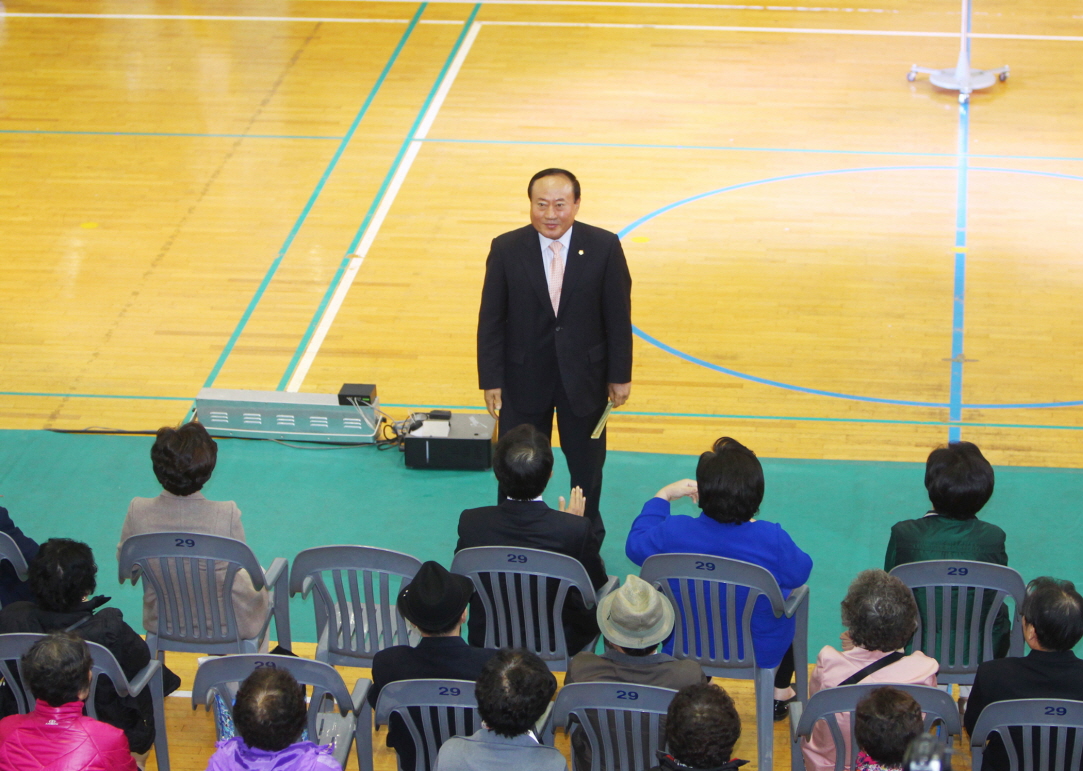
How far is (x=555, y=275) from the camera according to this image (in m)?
6.01

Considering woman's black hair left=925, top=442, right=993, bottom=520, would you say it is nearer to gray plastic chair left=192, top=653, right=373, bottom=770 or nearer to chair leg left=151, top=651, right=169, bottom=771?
gray plastic chair left=192, top=653, right=373, bottom=770

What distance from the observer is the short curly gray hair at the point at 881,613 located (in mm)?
3926

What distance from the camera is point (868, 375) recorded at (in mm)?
8445

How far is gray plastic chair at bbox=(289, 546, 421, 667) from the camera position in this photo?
4.45m

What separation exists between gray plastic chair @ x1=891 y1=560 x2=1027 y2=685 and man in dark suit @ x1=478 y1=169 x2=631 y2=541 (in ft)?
6.43

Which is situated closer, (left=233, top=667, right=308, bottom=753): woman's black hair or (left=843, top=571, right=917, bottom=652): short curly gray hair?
(left=233, top=667, right=308, bottom=753): woman's black hair

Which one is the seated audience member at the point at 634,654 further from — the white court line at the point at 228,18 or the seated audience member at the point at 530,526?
the white court line at the point at 228,18

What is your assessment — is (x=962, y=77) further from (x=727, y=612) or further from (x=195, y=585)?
(x=195, y=585)

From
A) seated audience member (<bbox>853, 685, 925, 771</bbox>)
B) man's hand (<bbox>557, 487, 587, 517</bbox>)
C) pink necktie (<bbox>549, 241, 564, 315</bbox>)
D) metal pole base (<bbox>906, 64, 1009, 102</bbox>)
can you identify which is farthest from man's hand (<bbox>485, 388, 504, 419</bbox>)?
metal pole base (<bbox>906, 64, 1009, 102</bbox>)

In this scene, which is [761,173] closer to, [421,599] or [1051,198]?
[1051,198]

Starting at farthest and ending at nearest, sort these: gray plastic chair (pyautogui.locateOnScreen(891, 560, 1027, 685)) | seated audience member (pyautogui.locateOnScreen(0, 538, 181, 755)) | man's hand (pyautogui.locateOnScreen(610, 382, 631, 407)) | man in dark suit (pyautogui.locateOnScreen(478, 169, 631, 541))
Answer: man's hand (pyautogui.locateOnScreen(610, 382, 631, 407)) → man in dark suit (pyautogui.locateOnScreen(478, 169, 631, 541)) → gray plastic chair (pyautogui.locateOnScreen(891, 560, 1027, 685)) → seated audience member (pyautogui.locateOnScreen(0, 538, 181, 755))

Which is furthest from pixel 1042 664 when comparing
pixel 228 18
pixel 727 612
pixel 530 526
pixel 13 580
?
pixel 228 18

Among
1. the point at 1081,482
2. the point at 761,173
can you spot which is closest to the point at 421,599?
the point at 1081,482

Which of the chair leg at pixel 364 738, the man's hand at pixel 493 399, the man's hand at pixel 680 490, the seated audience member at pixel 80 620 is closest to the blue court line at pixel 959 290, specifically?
the man's hand at pixel 493 399
